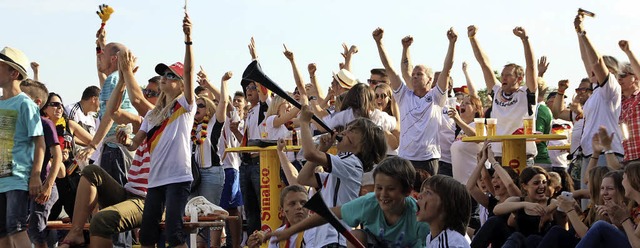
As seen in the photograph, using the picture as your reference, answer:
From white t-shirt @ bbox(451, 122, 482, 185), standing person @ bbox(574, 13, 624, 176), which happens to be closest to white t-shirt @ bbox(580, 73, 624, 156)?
standing person @ bbox(574, 13, 624, 176)

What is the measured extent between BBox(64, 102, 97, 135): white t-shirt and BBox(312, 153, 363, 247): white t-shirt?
225 inches

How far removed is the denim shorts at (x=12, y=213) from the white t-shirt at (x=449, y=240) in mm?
3812

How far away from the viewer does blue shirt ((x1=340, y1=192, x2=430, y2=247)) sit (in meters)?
6.41

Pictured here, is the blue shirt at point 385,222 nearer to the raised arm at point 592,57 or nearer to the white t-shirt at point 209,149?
the raised arm at point 592,57

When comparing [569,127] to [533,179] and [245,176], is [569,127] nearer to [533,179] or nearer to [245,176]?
[245,176]

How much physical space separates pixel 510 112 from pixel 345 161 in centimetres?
357

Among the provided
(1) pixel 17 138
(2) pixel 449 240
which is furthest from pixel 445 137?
(2) pixel 449 240

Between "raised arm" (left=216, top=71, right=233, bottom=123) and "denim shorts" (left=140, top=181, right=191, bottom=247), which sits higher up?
"raised arm" (left=216, top=71, right=233, bottom=123)

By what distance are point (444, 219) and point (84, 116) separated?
7.30 metres

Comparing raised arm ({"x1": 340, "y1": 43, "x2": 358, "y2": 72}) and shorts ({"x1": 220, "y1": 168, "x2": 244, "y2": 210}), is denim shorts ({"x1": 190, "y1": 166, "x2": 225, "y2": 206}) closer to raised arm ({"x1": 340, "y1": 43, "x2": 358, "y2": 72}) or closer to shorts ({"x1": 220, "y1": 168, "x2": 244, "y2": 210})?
shorts ({"x1": 220, "y1": 168, "x2": 244, "y2": 210})

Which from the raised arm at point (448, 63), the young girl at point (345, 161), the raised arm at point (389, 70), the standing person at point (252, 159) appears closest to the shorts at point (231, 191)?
the standing person at point (252, 159)

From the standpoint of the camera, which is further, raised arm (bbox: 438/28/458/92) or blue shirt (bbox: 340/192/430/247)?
raised arm (bbox: 438/28/458/92)

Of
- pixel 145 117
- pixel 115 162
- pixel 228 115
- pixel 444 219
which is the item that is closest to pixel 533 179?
pixel 444 219

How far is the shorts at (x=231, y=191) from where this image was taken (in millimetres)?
12703
